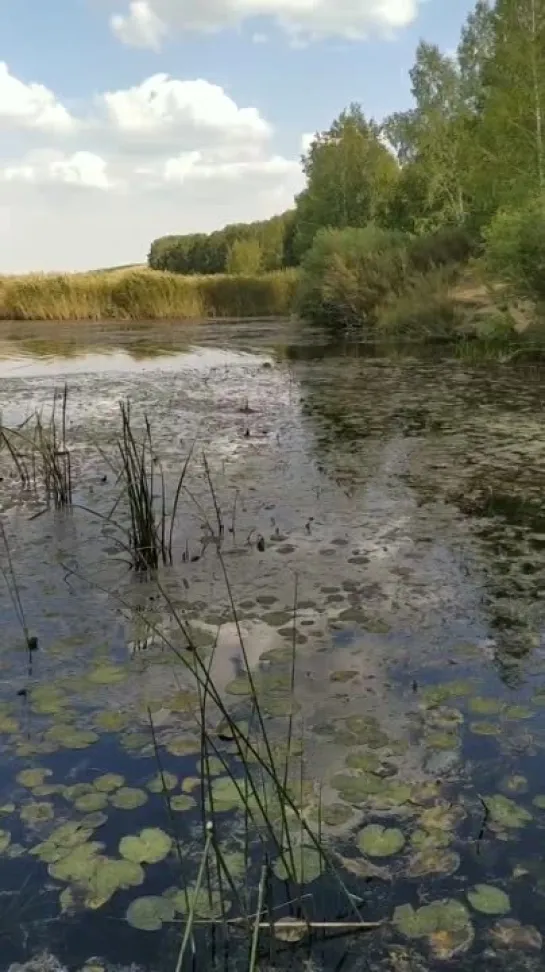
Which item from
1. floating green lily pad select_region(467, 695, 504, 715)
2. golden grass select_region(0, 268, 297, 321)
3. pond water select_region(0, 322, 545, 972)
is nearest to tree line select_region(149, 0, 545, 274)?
golden grass select_region(0, 268, 297, 321)

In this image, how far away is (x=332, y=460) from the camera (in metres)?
6.38

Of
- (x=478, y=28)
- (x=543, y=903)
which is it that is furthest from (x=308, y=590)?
(x=478, y=28)

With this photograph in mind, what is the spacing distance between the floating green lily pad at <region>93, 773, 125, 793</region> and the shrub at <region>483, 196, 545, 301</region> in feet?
33.4

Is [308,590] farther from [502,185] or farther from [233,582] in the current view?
[502,185]

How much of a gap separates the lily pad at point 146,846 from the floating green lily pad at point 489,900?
73cm

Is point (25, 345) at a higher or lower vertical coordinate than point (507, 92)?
lower

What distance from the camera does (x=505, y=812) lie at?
84.7 inches

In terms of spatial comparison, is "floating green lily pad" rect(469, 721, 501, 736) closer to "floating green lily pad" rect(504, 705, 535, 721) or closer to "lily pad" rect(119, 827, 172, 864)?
"floating green lily pad" rect(504, 705, 535, 721)

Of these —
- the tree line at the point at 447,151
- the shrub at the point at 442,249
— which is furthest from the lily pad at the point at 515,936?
the shrub at the point at 442,249

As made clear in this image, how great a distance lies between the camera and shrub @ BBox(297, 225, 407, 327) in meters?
18.4

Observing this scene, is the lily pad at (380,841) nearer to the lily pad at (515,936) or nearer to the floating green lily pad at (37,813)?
the lily pad at (515,936)

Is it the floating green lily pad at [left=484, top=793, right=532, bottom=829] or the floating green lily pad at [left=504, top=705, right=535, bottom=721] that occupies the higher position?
the floating green lily pad at [left=484, top=793, right=532, bottom=829]

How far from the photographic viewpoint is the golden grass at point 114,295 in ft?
82.9

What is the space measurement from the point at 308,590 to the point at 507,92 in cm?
1621
